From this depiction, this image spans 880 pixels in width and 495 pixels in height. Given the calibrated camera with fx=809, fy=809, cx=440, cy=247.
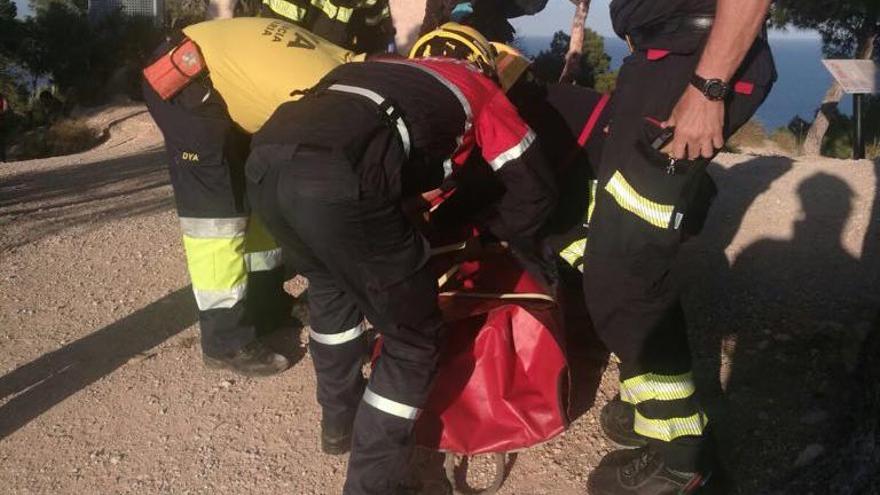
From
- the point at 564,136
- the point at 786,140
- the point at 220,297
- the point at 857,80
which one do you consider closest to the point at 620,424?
the point at 564,136

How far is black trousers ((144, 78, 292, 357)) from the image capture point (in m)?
3.40

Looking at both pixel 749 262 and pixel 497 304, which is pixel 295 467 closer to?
pixel 497 304

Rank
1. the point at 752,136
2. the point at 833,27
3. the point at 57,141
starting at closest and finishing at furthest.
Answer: the point at 752,136, the point at 833,27, the point at 57,141

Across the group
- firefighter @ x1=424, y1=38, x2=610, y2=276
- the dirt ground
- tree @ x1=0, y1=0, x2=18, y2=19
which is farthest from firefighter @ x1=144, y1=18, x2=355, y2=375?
tree @ x1=0, y1=0, x2=18, y2=19

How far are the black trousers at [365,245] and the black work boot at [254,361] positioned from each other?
114 cm

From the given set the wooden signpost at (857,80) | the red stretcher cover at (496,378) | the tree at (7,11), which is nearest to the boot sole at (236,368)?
the red stretcher cover at (496,378)

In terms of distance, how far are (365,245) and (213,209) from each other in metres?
1.45

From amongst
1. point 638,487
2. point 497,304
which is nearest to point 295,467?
point 497,304

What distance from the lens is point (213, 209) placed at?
3.55 m

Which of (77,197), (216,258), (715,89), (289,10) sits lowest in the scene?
(77,197)

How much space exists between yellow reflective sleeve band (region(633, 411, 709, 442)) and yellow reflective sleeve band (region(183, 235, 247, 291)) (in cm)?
194

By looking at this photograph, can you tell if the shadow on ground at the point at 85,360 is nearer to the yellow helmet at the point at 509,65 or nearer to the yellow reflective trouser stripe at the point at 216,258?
the yellow reflective trouser stripe at the point at 216,258

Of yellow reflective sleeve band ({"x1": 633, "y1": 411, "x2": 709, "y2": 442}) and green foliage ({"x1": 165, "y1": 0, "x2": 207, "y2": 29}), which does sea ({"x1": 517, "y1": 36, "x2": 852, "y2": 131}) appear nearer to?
yellow reflective sleeve band ({"x1": 633, "y1": 411, "x2": 709, "y2": 442})

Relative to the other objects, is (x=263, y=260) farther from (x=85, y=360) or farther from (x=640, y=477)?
(x=640, y=477)
